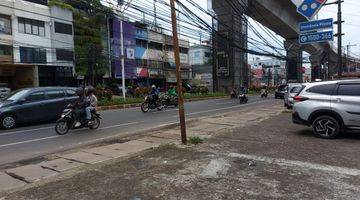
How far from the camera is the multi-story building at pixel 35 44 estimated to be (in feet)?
131

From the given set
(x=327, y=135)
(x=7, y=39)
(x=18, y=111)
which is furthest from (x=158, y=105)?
(x=7, y=39)

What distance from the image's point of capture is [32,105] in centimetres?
1526

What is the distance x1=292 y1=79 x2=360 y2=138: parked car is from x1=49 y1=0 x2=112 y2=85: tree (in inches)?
1514

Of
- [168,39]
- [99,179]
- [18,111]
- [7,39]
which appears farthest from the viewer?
[168,39]

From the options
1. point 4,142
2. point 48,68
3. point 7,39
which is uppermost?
point 7,39

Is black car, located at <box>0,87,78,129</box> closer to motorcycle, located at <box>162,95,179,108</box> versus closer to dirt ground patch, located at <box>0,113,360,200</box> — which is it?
motorcycle, located at <box>162,95,179,108</box>

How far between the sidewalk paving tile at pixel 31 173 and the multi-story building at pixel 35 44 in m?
35.5

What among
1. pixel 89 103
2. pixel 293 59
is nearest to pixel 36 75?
pixel 293 59

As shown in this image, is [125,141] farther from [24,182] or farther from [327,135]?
[327,135]

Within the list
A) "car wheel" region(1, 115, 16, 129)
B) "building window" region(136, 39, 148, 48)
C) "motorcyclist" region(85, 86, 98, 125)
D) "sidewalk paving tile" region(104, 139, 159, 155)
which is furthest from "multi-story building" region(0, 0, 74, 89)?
"sidewalk paving tile" region(104, 139, 159, 155)

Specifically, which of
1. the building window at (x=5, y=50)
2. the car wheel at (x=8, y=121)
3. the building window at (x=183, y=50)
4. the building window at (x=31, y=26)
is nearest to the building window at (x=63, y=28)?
the building window at (x=31, y=26)

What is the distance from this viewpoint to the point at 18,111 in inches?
582

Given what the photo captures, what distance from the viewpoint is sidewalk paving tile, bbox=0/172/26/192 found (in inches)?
241

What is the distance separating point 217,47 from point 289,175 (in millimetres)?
34986
